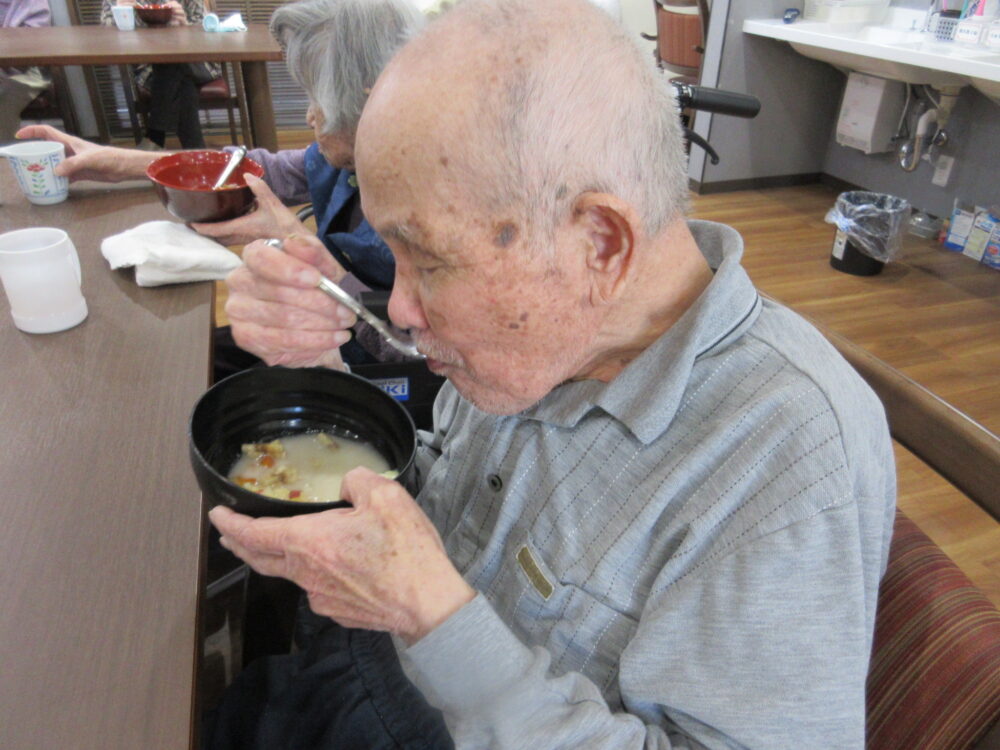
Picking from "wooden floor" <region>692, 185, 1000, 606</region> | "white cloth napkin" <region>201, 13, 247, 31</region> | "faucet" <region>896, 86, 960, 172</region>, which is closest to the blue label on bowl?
"wooden floor" <region>692, 185, 1000, 606</region>

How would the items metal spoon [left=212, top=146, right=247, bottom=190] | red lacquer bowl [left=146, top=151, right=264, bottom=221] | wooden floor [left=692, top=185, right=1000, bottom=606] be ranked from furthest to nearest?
1. wooden floor [left=692, top=185, right=1000, bottom=606]
2. metal spoon [left=212, top=146, right=247, bottom=190]
3. red lacquer bowl [left=146, top=151, right=264, bottom=221]

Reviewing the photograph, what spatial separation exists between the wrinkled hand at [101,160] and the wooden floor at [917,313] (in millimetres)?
1667

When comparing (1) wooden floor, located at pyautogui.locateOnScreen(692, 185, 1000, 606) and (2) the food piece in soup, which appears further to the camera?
(1) wooden floor, located at pyautogui.locateOnScreen(692, 185, 1000, 606)

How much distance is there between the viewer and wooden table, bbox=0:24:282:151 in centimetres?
285

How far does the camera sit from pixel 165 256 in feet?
4.21

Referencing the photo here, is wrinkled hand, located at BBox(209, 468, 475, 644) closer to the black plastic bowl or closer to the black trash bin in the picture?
the black plastic bowl

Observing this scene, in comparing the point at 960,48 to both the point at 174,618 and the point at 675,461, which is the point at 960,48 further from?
the point at 174,618

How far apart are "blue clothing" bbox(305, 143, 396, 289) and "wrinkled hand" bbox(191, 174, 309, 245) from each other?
4.0 inches

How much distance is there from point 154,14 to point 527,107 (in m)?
3.68

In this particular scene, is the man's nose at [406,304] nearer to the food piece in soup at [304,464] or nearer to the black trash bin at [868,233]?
the food piece in soup at [304,464]

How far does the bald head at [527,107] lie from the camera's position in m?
0.65

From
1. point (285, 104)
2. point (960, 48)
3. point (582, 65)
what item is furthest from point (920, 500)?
point (285, 104)

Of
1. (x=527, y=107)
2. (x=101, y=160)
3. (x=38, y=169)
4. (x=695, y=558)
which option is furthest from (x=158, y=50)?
(x=695, y=558)

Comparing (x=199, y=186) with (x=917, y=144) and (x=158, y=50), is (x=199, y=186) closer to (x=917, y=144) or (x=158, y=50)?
(x=158, y=50)
